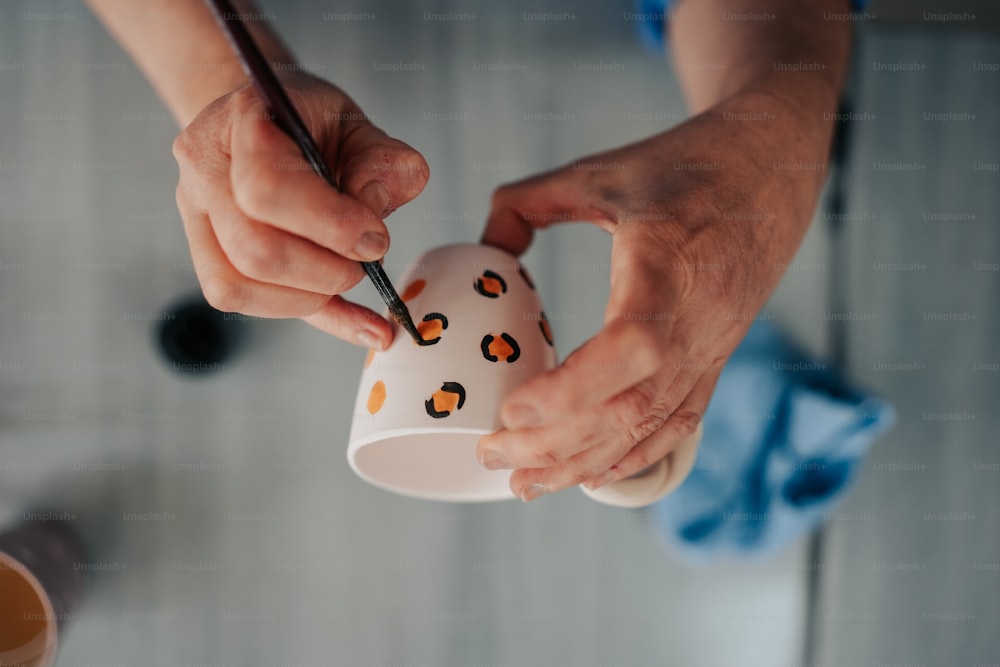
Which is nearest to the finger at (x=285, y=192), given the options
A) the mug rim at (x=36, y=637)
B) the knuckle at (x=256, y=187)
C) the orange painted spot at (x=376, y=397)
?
the knuckle at (x=256, y=187)

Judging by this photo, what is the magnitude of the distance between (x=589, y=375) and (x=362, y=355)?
1.72 feet

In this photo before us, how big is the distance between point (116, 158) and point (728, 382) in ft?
2.63

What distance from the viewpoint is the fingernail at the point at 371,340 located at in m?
0.46

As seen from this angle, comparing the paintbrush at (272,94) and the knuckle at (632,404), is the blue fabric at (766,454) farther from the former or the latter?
the paintbrush at (272,94)

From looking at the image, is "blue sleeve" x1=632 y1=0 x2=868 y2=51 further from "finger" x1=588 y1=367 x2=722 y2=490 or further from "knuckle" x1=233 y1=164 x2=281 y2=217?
"knuckle" x1=233 y1=164 x2=281 y2=217

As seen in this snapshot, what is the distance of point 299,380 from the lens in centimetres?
86

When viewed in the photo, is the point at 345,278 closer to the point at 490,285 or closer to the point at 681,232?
the point at 490,285

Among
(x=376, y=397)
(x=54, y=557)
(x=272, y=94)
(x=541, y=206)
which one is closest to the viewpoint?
(x=272, y=94)

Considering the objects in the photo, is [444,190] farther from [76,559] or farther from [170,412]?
[76,559]

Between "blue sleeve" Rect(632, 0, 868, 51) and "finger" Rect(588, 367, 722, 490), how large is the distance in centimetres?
51

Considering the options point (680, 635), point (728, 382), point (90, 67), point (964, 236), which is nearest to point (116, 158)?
point (90, 67)

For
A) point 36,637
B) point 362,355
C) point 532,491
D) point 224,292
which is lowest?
point 36,637

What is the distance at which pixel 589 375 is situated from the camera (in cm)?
38

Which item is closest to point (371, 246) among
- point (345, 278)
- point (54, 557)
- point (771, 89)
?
point (345, 278)
